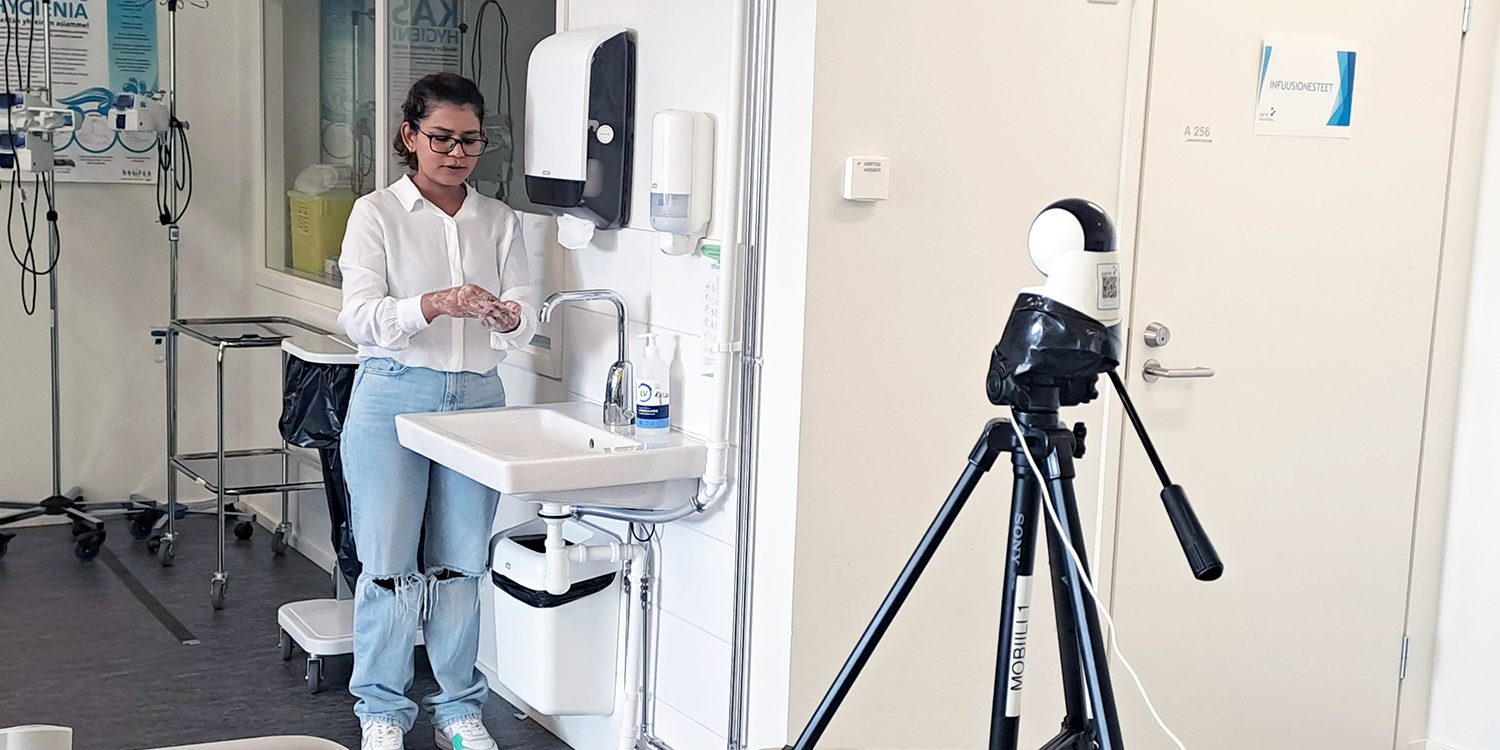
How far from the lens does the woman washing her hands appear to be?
3.08 m

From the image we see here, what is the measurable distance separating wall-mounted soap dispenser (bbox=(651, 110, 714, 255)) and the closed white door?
0.84 m

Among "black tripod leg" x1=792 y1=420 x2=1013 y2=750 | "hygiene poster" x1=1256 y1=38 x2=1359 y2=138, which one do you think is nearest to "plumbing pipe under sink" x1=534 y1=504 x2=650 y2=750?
"black tripod leg" x1=792 y1=420 x2=1013 y2=750

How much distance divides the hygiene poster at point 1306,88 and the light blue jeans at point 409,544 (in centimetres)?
170

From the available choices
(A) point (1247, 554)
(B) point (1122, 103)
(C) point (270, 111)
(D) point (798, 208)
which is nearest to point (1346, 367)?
(A) point (1247, 554)

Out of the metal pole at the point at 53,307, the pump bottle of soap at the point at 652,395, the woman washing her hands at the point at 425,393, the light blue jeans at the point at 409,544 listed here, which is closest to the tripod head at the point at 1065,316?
the pump bottle of soap at the point at 652,395

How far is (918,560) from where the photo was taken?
1.93 m

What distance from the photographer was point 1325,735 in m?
3.28

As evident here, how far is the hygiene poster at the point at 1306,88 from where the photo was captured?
2932 millimetres

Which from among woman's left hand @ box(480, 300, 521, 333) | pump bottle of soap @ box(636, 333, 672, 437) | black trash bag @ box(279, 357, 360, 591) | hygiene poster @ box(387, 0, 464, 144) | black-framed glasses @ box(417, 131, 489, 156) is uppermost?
hygiene poster @ box(387, 0, 464, 144)

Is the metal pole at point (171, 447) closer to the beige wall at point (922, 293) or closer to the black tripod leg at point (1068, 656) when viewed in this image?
the beige wall at point (922, 293)

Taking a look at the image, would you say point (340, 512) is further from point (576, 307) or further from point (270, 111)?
point (270, 111)

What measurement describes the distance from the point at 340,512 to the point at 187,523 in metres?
1.83

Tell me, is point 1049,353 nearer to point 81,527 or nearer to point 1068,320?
point 1068,320

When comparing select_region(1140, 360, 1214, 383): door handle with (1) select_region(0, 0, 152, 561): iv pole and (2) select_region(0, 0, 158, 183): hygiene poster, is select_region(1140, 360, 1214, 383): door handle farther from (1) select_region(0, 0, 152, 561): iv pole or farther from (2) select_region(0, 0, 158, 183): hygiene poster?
(2) select_region(0, 0, 158, 183): hygiene poster
